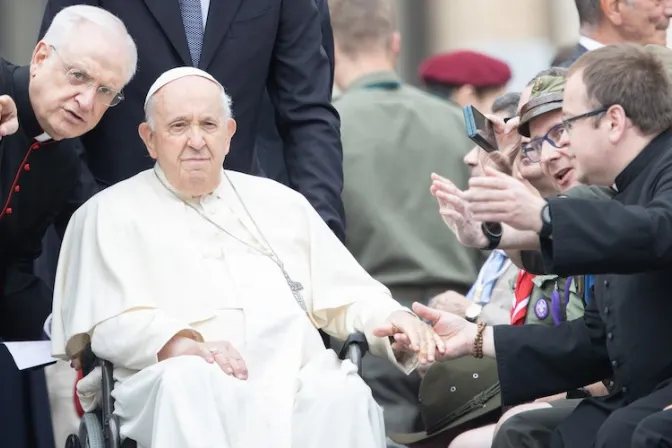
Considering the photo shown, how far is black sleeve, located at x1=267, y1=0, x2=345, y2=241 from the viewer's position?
272 inches

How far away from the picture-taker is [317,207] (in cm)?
684

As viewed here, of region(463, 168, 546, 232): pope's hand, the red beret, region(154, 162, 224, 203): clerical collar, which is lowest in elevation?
the red beret

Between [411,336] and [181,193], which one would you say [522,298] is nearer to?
[411,336]

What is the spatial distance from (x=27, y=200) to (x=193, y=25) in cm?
93

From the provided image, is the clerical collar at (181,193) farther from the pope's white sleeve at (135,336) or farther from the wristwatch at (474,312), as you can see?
the wristwatch at (474,312)

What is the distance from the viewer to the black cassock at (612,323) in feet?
17.1

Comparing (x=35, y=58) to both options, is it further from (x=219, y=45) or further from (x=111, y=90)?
(x=219, y=45)

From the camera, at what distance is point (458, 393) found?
6.82 meters

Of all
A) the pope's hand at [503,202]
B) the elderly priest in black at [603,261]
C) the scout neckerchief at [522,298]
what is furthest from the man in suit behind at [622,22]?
the pope's hand at [503,202]

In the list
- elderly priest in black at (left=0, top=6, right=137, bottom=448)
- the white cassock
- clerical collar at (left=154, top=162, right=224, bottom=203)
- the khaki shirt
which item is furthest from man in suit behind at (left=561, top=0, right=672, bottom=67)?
elderly priest in black at (left=0, top=6, right=137, bottom=448)

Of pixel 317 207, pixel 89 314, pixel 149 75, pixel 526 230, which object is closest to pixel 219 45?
pixel 149 75

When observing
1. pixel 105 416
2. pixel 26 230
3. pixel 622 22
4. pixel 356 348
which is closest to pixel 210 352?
pixel 105 416

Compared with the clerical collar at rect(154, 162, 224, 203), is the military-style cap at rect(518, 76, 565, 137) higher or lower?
higher

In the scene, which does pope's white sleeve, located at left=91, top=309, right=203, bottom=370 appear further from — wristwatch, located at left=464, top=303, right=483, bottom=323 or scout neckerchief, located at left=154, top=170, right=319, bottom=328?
wristwatch, located at left=464, top=303, right=483, bottom=323
